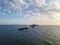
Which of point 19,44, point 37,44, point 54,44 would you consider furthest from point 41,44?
point 19,44

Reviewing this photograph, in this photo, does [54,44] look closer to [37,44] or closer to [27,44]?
[37,44]

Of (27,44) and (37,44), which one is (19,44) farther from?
(37,44)

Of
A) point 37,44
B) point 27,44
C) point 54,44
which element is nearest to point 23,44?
point 27,44

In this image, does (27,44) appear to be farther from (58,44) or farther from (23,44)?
(58,44)

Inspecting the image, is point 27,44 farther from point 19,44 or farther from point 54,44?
point 54,44

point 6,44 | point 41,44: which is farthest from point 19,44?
point 41,44

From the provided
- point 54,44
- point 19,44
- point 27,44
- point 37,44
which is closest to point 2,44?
point 19,44
